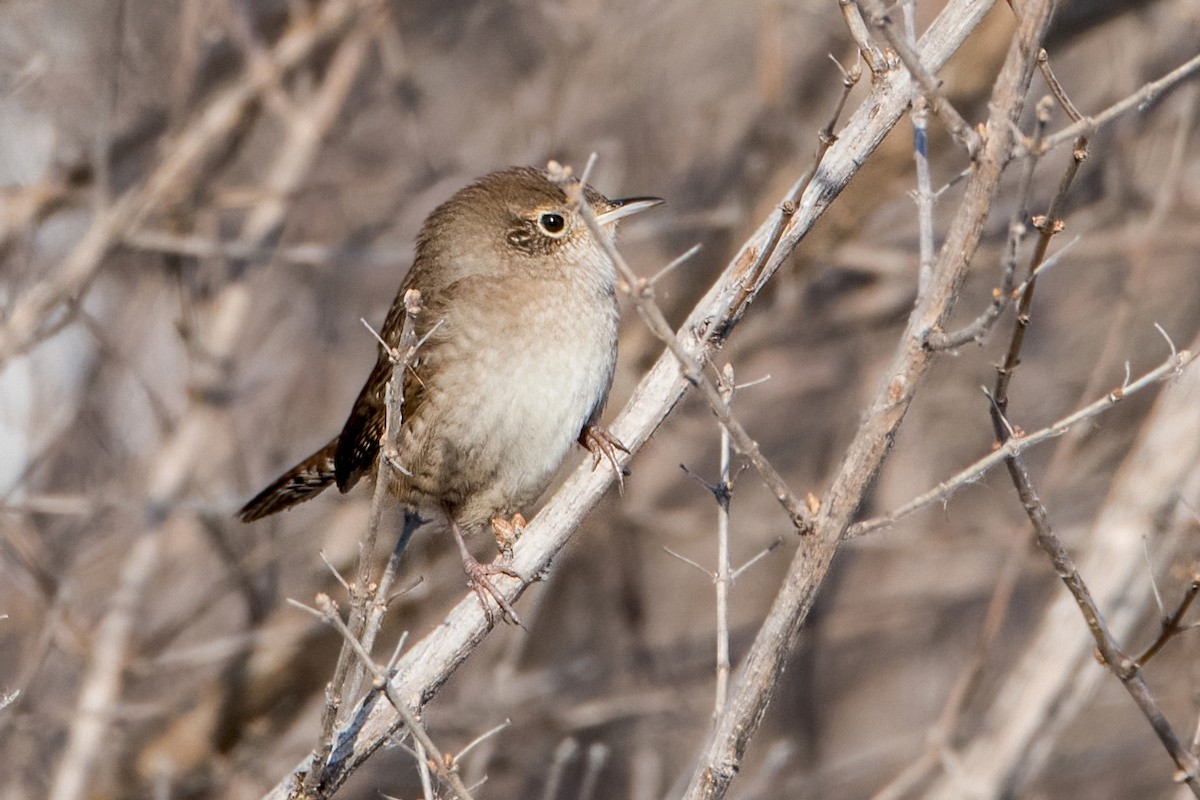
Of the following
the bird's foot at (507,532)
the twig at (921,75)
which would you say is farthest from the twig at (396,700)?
the twig at (921,75)

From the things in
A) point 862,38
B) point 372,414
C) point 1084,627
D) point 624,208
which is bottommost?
point 1084,627

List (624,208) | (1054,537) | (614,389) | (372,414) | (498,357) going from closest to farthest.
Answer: (1054,537) < (498,357) < (624,208) < (372,414) < (614,389)

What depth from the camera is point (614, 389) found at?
5820mm

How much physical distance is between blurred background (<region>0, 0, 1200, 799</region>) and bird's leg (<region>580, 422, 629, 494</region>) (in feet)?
5.55

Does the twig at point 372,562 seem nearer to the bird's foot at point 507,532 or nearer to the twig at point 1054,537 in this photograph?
the bird's foot at point 507,532

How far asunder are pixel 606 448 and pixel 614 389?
101 inches

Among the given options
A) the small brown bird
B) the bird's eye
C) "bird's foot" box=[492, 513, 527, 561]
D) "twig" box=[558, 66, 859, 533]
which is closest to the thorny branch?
→ "twig" box=[558, 66, 859, 533]

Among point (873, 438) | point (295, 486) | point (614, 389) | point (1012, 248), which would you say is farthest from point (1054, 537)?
point (614, 389)

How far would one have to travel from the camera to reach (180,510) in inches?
188

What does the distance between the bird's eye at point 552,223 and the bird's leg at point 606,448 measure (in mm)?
720

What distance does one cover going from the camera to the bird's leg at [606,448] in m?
3.20

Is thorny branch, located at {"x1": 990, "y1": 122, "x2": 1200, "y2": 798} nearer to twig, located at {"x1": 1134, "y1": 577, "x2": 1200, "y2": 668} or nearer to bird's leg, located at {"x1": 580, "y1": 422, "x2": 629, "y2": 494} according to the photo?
twig, located at {"x1": 1134, "y1": 577, "x2": 1200, "y2": 668}

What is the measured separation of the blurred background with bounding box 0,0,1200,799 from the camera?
17.1ft

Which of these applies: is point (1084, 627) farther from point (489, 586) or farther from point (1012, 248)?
point (1012, 248)
